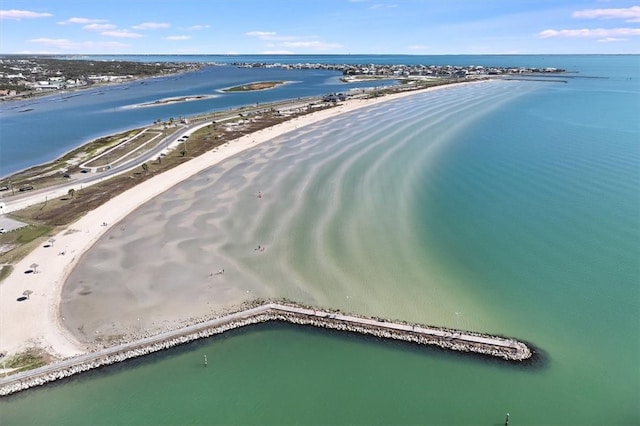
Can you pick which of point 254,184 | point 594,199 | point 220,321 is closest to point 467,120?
point 594,199

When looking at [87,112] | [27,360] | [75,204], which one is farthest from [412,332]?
[87,112]

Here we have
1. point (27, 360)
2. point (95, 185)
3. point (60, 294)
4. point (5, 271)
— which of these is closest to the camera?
point (27, 360)

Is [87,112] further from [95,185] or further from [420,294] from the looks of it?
[420,294]

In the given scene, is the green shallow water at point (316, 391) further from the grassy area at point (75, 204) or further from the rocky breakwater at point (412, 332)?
the grassy area at point (75, 204)

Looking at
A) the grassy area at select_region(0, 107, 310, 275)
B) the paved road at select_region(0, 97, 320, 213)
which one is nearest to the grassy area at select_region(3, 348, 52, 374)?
the grassy area at select_region(0, 107, 310, 275)

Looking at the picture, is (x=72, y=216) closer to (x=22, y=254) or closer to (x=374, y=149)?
(x=22, y=254)

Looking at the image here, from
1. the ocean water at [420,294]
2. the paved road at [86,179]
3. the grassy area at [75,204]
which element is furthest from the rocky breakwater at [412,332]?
the paved road at [86,179]
